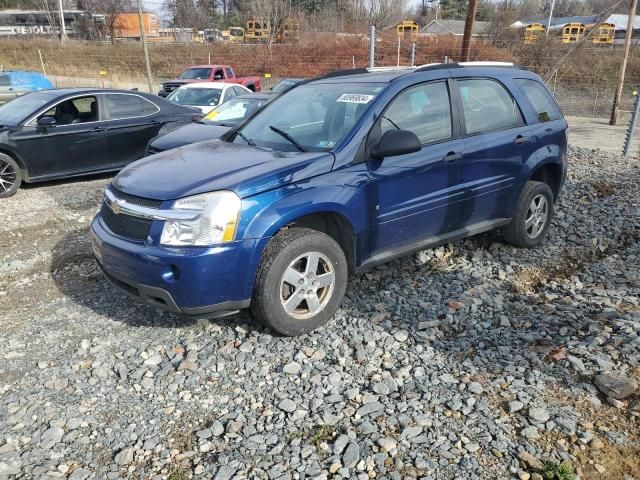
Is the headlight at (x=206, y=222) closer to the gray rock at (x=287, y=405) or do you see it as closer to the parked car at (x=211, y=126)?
the gray rock at (x=287, y=405)

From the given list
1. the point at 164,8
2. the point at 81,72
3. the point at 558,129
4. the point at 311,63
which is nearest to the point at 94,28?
the point at 164,8

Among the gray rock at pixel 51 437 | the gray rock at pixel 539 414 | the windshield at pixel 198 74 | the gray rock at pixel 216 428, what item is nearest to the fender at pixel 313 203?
the gray rock at pixel 216 428

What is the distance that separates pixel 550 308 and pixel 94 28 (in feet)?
192

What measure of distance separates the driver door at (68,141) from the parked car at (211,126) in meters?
0.95

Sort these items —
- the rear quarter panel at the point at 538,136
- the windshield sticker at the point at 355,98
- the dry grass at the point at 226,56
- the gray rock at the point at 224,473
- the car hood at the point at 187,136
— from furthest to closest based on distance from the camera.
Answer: the dry grass at the point at 226,56 < the car hood at the point at 187,136 < the rear quarter panel at the point at 538,136 < the windshield sticker at the point at 355,98 < the gray rock at the point at 224,473

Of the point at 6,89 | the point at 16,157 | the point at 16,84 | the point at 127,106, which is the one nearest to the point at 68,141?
the point at 16,157

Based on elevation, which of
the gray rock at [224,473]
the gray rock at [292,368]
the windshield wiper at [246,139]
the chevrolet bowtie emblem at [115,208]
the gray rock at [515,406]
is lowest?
the gray rock at [292,368]

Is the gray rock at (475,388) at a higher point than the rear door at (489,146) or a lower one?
lower

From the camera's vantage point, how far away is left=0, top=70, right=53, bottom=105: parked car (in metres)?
16.1

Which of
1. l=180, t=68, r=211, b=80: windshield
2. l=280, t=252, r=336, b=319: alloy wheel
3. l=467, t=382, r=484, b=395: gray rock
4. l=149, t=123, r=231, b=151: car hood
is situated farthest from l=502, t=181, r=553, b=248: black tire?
l=180, t=68, r=211, b=80: windshield

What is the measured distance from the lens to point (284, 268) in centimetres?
348

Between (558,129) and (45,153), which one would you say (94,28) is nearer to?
(45,153)

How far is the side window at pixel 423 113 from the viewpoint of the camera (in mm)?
4105

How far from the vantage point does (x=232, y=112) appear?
8.73m
